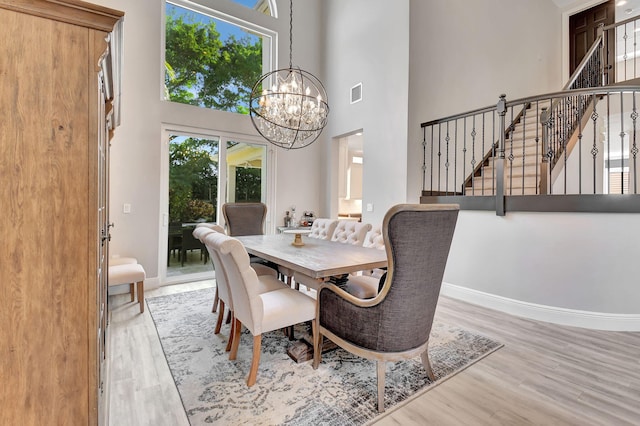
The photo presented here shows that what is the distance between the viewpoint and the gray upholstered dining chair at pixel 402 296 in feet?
5.47

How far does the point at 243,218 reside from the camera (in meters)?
4.23

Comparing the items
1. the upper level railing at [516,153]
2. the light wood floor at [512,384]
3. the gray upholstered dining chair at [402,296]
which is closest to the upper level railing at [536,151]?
the upper level railing at [516,153]

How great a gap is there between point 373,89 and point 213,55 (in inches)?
109

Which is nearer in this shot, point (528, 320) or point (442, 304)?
point (528, 320)

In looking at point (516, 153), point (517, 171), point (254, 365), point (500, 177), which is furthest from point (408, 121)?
point (254, 365)

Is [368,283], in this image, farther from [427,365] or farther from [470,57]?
[470,57]

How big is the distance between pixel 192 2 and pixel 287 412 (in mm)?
5620

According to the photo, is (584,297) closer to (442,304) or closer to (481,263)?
(481,263)

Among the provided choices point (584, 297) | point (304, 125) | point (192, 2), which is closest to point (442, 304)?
point (584, 297)

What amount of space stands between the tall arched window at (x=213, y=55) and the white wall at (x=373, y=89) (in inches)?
52.9

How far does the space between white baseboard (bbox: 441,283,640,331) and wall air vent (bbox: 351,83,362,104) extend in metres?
3.51

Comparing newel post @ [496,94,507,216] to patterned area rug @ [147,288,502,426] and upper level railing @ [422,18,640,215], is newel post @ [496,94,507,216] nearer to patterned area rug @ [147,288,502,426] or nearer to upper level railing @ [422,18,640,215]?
upper level railing @ [422,18,640,215]

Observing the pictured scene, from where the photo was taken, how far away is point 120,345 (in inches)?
101

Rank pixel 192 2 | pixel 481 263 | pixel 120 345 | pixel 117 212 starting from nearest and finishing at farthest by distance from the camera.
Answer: pixel 120 345
pixel 481 263
pixel 117 212
pixel 192 2
